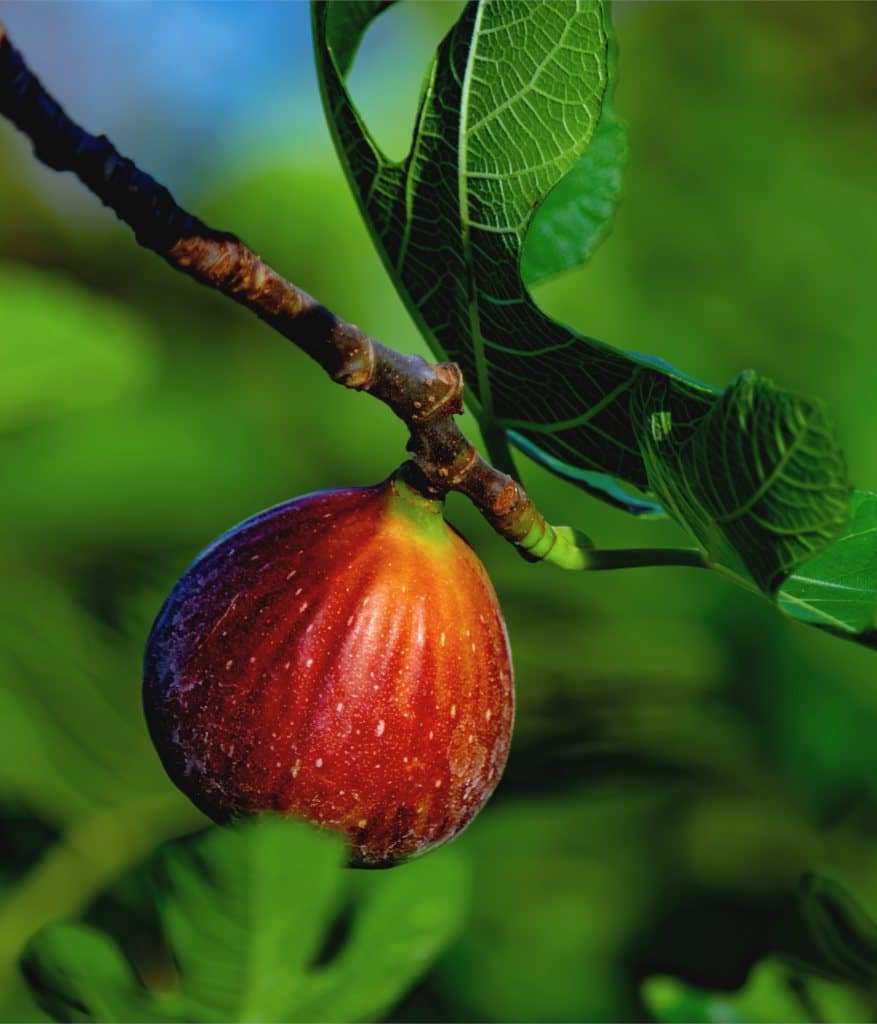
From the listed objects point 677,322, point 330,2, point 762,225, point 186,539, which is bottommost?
point 186,539

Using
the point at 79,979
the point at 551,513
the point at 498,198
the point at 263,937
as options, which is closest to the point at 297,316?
the point at 498,198

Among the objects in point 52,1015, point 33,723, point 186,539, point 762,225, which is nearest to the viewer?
point 52,1015

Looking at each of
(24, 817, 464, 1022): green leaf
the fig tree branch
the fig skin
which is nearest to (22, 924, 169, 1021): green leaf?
(24, 817, 464, 1022): green leaf

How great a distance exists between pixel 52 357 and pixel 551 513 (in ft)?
3.12

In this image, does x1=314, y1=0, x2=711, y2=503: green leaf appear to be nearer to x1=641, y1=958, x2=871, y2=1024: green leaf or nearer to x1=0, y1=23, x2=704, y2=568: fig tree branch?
x1=0, y1=23, x2=704, y2=568: fig tree branch

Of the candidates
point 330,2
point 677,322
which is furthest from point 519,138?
point 677,322

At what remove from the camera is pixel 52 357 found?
3.85 ft

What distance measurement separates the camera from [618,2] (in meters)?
2.43

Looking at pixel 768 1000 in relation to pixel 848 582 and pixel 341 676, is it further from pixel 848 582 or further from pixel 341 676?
pixel 341 676

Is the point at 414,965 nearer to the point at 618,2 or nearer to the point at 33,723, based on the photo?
the point at 33,723

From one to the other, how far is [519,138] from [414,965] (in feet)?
1.99

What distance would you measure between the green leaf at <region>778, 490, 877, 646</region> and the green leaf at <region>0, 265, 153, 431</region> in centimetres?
67

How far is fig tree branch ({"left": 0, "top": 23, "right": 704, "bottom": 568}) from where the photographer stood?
0.59 meters

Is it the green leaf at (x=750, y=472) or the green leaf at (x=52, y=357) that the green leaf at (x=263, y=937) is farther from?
the green leaf at (x=52, y=357)
